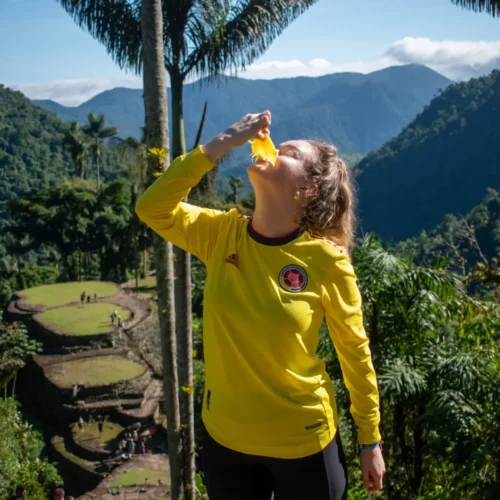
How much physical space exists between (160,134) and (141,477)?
8.76m

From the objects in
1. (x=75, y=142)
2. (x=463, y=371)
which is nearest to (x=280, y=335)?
(x=463, y=371)

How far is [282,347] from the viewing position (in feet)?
5.26

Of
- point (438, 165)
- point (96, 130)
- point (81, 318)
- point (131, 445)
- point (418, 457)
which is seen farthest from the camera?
point (438, 165)

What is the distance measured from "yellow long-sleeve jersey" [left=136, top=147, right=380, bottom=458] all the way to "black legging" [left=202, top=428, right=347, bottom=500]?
0.03 m

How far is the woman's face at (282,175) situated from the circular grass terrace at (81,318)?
17681mm

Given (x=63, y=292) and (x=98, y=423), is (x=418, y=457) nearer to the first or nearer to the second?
(x=98, y=423)

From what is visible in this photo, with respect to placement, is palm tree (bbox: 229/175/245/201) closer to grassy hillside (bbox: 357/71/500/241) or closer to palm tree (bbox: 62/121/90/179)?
palm tree (bbox: 62/121/90/179)

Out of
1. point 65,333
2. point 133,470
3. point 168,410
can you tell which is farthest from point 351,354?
point 65,333

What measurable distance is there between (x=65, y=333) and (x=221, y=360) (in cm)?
1787

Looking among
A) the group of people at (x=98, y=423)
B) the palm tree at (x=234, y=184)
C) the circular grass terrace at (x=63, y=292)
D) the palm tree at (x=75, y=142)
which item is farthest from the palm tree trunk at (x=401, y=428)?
the palm tree at (x=75, y=142)

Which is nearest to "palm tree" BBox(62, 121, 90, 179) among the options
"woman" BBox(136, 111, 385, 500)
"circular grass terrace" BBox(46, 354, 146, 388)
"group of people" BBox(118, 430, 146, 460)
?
"circular grass terrace" BBox(46, 354, 146, 388)

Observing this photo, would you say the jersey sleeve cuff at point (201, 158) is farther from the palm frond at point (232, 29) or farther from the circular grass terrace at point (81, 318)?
the circular grass terrace at point (81, 318)

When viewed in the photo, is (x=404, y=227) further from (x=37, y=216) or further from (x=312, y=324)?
(x=312, y=324)

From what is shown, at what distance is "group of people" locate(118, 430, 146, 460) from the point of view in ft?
45.0
